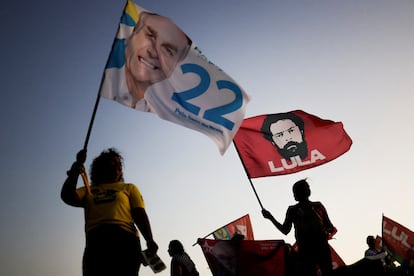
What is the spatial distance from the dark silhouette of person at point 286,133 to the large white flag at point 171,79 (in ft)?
9.66

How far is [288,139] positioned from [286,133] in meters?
0.16

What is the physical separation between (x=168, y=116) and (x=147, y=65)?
0.78 m

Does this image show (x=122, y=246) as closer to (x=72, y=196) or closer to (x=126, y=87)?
(x=72, y=196)

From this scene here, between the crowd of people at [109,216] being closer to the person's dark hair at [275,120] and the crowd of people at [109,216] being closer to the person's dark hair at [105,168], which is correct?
the person's dark hair at [105,168]

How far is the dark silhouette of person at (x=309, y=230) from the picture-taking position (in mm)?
5582

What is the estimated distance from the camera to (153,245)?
12.0 ft

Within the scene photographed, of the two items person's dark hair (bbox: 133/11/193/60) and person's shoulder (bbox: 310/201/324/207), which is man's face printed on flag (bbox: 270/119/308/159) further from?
person's dark hair (bbox: 133/11/193/60)

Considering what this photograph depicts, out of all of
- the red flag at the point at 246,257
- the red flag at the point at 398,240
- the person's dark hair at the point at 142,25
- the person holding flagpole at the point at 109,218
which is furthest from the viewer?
the red flag at the point at 398,240

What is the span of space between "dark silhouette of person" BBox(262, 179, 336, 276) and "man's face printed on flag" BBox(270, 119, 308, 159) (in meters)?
1.90

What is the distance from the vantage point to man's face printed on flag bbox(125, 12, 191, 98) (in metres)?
4.89

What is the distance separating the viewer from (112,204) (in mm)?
3643

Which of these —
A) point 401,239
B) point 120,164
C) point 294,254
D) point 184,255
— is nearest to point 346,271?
point 294,254

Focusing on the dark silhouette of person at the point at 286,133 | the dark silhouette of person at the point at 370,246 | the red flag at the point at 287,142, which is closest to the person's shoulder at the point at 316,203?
the red flag at the point at 287,142

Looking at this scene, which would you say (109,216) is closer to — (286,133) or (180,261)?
(180,261)
